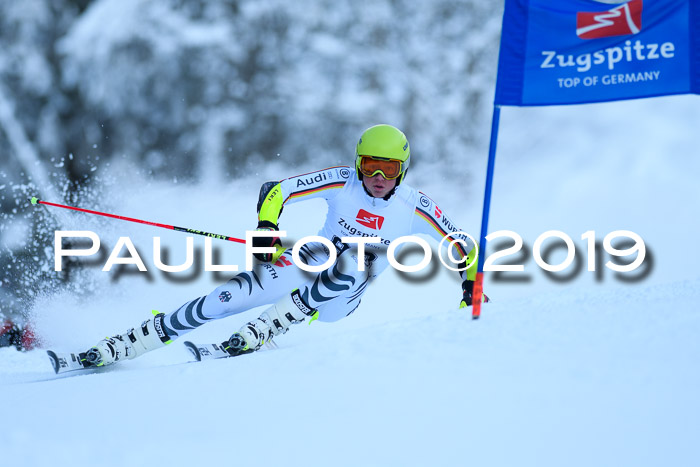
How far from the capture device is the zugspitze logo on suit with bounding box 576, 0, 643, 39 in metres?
3.12

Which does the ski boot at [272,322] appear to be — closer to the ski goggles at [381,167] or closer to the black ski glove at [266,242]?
the black ski glove at [266,242]

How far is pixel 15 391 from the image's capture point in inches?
118

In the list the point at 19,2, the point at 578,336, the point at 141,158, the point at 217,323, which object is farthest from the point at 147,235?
the point at 578,336

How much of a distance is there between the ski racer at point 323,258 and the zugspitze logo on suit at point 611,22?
3.87 feet

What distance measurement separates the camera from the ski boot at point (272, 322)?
3.81 metres

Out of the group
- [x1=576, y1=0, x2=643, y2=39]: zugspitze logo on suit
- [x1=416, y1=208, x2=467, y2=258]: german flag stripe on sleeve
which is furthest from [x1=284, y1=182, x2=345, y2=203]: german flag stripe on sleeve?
[x1=576, y1=0, x2=643, y2=39]: zugspitze logo on suit

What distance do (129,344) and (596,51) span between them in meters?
2.82

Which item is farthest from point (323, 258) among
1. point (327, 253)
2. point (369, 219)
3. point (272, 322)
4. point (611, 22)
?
point (611, 22)

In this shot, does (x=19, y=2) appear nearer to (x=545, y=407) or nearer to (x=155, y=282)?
(x=155, y=282)

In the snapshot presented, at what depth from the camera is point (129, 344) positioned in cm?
386

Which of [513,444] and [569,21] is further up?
[569,21]

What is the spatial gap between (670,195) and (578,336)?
33.4 feet

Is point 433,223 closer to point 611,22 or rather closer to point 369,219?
point 369,219

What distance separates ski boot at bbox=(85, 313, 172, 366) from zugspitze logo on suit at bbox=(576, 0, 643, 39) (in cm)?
264
